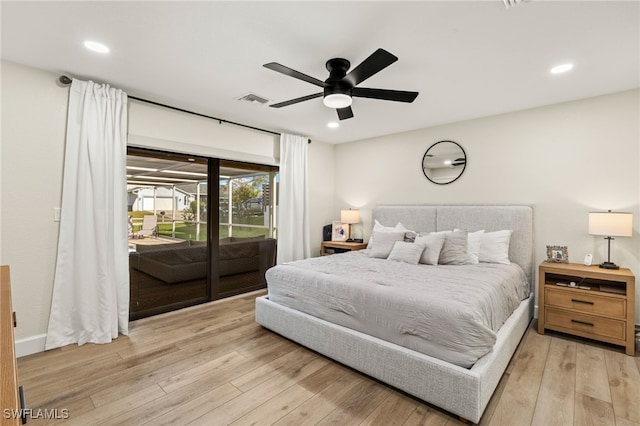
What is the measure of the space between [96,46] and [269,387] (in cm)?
291

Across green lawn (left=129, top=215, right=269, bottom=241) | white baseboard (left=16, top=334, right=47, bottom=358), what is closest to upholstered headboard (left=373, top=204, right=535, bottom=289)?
green lawn (left=129, top=215, right=269, bottom=241)

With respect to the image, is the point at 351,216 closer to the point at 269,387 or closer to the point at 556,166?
the point at 556,166

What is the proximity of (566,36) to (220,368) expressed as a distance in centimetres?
363

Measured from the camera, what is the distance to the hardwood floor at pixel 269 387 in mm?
1914

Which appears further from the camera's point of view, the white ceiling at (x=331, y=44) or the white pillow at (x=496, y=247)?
the white pillow at (x=496, y=247)

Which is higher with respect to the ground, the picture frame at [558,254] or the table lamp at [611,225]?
the table lamp at [611,225]

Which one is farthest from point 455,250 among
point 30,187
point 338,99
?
point 30,187

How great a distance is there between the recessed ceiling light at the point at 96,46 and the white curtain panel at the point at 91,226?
2.27ft

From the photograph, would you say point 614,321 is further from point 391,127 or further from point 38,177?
point 38,177

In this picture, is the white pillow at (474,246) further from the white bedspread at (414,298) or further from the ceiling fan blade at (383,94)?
the ceiling fan blade at (383,94)

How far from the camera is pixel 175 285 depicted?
3.98m

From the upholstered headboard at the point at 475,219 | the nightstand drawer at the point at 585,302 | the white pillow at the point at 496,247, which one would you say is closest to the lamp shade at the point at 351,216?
the upholstered headboard at the point at 475,219

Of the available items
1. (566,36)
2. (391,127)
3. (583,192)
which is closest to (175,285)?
(391,127)

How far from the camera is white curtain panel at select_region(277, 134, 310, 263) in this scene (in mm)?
4812
